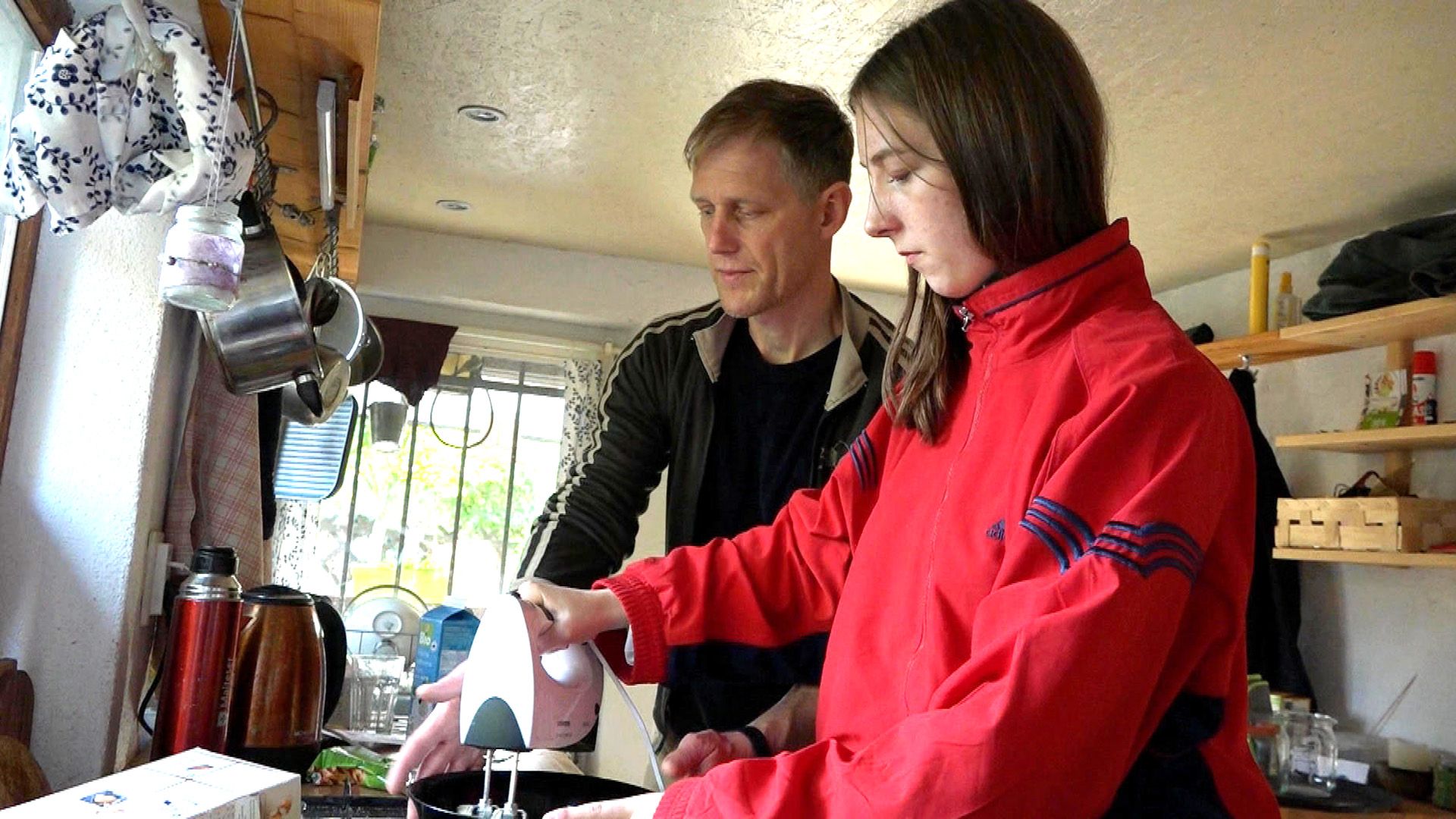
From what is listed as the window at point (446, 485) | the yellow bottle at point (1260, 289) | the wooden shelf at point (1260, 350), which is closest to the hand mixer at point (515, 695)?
the wooden shelf at point (1260, 350)

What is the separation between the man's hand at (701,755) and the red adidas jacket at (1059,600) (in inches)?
8.4

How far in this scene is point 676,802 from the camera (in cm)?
69

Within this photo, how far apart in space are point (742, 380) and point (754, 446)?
0.29 feet

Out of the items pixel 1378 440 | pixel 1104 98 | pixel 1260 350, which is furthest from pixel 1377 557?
pixel 1104 98

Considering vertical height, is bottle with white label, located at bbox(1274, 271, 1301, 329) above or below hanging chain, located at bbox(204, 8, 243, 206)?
above

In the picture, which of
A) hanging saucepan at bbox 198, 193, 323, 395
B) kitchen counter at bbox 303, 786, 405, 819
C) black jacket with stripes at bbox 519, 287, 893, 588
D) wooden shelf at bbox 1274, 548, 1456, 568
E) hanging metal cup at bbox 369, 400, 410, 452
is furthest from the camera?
hanging metal cup at bbox 369, 400, 410, 452

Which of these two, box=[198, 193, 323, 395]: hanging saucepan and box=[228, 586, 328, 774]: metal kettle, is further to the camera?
box=[198, 193, 323, 395]: hanging saucepan

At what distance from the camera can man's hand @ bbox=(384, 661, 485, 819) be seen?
979mm

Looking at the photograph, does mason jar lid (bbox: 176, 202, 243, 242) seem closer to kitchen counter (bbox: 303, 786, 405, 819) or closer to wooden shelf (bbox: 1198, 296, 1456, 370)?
kitchen counter (bbox: 303, 786, 405, 819)

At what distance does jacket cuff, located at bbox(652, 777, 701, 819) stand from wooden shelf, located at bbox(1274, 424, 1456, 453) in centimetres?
275

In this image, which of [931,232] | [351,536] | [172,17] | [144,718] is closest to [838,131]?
[931,232]

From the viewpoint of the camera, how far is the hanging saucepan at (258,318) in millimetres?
1514

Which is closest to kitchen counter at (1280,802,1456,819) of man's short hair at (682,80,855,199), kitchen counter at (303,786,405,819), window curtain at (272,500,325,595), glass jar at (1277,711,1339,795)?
glass jar at (1277,711,1339,795)

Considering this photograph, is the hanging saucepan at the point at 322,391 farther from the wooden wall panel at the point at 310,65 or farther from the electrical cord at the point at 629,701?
the electrical cord at the point at 629,701
